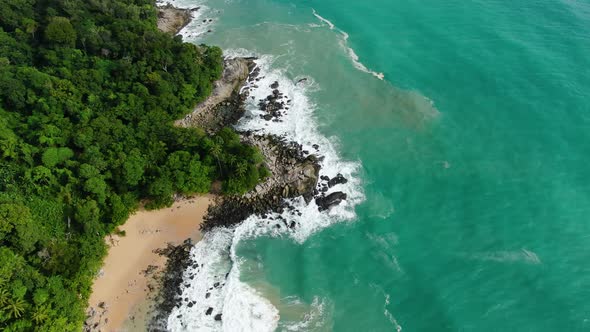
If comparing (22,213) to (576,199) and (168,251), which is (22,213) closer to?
(168,251)

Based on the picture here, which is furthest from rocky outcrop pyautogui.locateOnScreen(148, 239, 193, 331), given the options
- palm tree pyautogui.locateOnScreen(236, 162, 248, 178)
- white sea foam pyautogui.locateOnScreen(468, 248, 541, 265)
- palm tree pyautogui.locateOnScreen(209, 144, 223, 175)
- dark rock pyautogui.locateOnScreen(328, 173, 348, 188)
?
white sea foam pyautogui.locateOnScreen(468, 248, 541, 265)

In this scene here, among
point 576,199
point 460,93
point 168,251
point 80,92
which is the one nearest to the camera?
point 168,251

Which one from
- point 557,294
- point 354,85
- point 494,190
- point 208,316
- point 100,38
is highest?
point 100,38

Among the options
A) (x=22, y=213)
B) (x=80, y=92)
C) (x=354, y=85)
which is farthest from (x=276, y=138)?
(x=22, y=213)

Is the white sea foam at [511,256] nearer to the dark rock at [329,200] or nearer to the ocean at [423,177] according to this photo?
the ocean at [423,177]

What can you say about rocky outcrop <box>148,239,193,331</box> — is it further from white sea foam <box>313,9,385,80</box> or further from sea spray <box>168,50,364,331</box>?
white sea foam <box>313,9,385,80</box>

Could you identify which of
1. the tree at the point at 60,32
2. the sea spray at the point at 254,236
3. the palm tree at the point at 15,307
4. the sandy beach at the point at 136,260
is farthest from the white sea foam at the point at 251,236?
the tree at the point at 60,32
